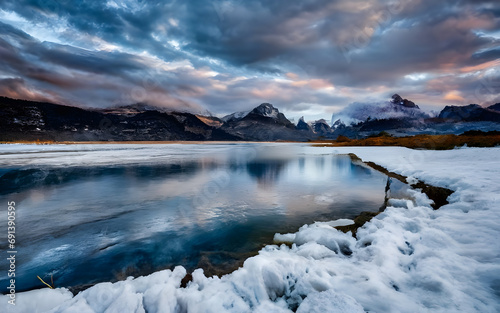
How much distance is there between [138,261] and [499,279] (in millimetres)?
7679

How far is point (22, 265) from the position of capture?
5.86 meters

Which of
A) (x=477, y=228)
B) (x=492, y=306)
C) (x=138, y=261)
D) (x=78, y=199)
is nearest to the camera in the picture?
(x=492, y=306)

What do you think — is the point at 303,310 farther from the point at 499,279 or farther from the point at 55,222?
the point at 55,222

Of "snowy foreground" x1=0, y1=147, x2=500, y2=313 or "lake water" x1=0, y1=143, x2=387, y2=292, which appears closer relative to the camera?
"snowy foreground" x1=0, y1=147, x2=500, y2=313

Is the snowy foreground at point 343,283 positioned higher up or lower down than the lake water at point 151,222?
higher up

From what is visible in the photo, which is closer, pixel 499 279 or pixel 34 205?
pixel 499 279

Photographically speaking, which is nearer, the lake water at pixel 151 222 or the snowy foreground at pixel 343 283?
the snowy foreground at pixel 343 283

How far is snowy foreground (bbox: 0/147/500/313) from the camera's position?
3.75 meters

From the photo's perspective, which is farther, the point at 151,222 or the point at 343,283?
the point at 151,222

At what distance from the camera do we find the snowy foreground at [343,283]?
3755 mm

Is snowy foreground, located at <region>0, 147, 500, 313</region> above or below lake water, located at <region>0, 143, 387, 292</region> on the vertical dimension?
above

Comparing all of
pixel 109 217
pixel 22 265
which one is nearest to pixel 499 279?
pixel 22 265

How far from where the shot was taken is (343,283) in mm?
4379

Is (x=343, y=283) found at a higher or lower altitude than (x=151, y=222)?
higher
